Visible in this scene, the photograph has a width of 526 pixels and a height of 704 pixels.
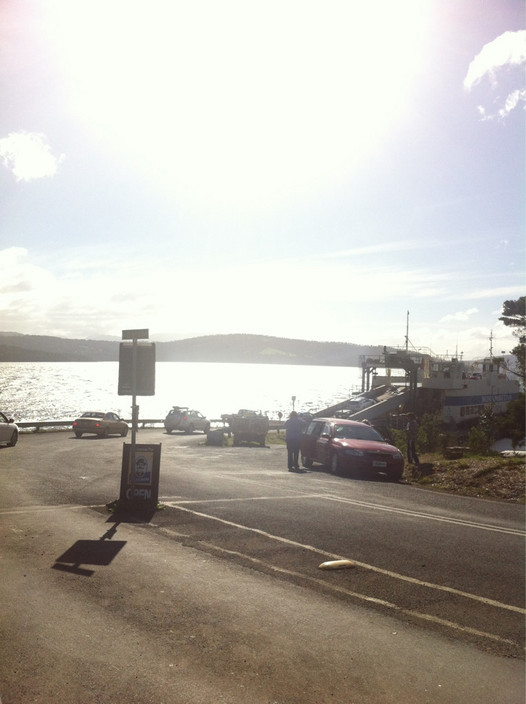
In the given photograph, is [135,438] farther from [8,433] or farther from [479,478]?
[8,433]

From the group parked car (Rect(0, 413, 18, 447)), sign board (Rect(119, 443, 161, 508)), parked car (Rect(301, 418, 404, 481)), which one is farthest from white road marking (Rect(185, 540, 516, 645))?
parked car (Rect(0, 413, 18, 447))

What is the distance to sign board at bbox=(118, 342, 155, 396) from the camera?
11.8 m

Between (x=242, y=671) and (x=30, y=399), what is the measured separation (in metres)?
140

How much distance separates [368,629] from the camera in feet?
19.5

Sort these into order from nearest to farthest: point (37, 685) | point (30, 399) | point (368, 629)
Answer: point (37, 685) → point (368, 629) → point (30, 399)

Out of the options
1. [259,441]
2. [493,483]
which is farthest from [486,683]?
[259,441]

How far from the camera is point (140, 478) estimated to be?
468 inches

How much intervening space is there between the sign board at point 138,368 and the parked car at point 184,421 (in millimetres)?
29211

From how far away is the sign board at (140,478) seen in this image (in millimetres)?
11703

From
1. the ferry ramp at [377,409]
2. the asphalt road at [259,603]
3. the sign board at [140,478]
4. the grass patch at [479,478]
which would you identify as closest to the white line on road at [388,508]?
the asphalt road at [259,603]

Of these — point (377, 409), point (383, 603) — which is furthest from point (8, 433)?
point (377, 409)

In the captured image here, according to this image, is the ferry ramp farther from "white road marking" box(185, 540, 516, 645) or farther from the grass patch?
"white road marking" box(185, 540, 516, 645)

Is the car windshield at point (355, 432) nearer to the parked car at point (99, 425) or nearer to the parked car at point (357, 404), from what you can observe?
the parked car at point (99, 425)

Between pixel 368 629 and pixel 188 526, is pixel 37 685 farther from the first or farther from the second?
pixel 188 526
